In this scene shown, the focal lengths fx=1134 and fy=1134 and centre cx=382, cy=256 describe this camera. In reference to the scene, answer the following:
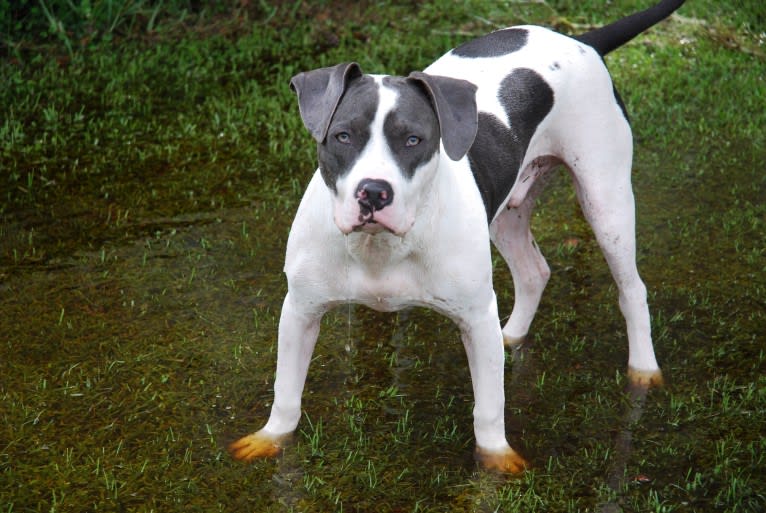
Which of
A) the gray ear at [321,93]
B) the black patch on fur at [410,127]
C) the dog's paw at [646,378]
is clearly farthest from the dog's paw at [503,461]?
the gray ear at [321,93]

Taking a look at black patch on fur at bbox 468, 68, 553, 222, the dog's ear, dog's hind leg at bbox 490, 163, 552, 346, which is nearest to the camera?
the dog's ear

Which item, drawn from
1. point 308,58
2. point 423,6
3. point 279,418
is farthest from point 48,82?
point 279,418

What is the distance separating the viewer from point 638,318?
16.4 ft

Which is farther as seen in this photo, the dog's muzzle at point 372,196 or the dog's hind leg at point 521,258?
the dog's hind leg at point 521,258

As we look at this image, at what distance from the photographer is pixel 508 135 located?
14.5 ft

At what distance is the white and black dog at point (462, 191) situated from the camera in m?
3.62

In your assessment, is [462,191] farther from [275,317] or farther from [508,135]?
[275,317]

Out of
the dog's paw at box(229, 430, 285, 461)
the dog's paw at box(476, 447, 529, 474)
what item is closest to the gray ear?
Result: the dog's paw at box(229, 430, 285, 461)

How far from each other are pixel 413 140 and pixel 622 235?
5.07 feet

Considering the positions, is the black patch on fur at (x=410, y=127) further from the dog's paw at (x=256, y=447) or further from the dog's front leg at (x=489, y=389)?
the dog's paw at (x=256, y=447)

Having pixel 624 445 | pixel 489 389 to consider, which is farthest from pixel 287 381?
pixel 624 445

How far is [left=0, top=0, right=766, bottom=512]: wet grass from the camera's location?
4.31 metres

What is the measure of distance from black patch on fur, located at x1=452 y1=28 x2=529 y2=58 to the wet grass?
1.42 m

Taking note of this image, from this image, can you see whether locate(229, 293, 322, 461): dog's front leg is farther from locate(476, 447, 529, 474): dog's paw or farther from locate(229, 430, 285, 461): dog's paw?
locate(476, 447, 529, 474): dog's paw
